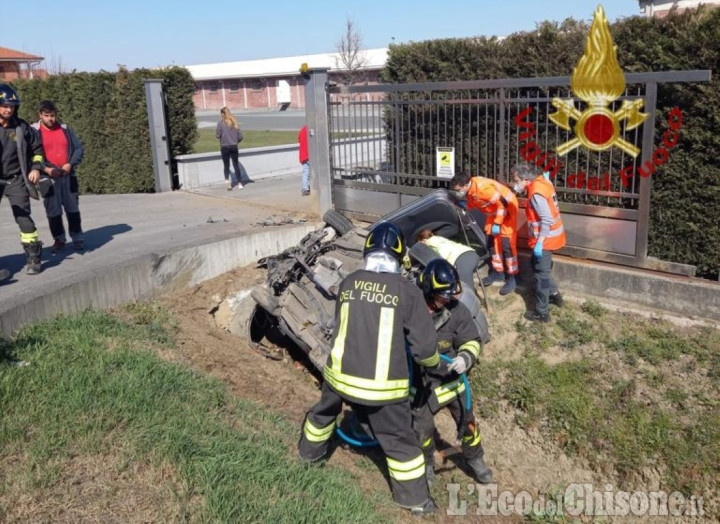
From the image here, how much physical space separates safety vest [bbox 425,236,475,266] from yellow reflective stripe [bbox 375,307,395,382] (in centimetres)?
259

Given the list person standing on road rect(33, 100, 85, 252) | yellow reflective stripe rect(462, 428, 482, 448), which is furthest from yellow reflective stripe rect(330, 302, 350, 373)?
person standing on road rect(33, 100, 85, 252)

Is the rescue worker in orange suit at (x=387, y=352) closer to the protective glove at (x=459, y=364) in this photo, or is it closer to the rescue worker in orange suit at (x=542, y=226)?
the protective glove at (x=459, y=364)

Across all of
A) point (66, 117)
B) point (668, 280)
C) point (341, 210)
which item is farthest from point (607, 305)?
point (66, 117)

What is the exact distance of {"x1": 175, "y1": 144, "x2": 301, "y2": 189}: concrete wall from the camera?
14.6 m

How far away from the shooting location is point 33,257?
7.21m

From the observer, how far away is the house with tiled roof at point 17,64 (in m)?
32.4

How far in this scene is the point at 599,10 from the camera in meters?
7.57

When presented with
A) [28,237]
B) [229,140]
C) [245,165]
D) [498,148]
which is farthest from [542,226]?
[245,165]

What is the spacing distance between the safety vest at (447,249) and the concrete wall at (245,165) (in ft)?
29.1

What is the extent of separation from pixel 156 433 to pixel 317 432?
1.12 metres

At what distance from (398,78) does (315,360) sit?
566 centimetres

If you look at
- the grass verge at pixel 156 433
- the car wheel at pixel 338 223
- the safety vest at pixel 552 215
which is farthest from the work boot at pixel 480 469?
the car wheel at pixel 338 223

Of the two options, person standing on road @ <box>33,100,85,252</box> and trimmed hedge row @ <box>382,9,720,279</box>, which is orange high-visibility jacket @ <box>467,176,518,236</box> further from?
person standing on road @ <box>33,100,85,252</box>

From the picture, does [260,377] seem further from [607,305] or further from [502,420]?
[607,305]
